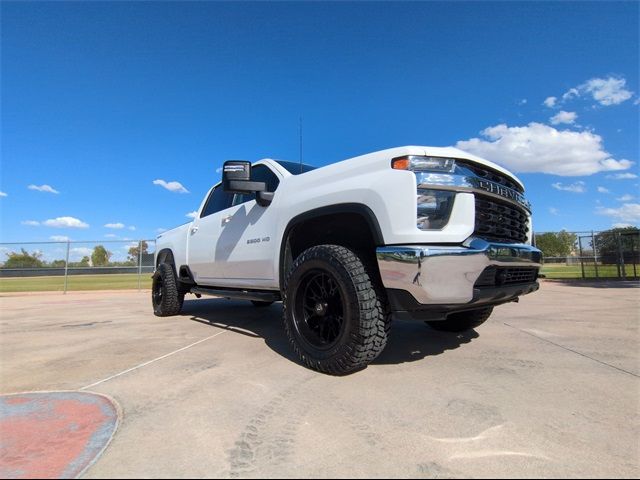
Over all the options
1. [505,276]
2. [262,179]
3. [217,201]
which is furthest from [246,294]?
[505,276]

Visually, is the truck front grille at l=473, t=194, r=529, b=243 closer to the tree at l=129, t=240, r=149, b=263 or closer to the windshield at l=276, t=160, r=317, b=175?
the windshield at l=276, t=160, r=317, b=175

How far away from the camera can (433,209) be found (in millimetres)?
2701

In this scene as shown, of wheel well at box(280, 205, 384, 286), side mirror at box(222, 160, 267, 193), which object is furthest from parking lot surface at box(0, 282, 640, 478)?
side mirror at box(222, 160, 267, 193)

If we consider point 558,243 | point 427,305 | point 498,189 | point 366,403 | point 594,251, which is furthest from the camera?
point 558,243

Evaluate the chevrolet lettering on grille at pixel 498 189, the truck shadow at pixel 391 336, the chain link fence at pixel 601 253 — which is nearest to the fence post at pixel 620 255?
the chain link fence at pixel 601 253

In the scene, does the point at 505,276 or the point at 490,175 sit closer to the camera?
the point at 505,276

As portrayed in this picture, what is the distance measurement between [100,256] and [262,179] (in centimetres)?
1662

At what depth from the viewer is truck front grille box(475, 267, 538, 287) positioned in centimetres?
275

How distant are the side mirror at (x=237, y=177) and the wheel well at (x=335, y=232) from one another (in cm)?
69

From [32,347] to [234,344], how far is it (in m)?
2.32

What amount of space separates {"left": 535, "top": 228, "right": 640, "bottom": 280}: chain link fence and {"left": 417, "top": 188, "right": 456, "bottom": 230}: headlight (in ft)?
53.3

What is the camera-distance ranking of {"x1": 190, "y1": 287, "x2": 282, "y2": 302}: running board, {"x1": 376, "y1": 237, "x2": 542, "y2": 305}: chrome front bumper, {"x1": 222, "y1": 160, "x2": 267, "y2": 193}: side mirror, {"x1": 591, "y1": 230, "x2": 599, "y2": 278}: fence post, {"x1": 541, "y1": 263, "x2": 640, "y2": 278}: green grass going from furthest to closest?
{"x1": 591, "y1": 230, "x2": 599, "y2": 278}: fence post, {"x1": 541, "y1": 263, "x2": 640, "y2": 278}: green grass, {"x1": 190, "y1": 287, "x2": 282, "y2": 302}: running board, {"x1": 222, "y1": 160, "x2": 267, "y2": 193}: side mirror, {"x1": 376, "y1": 237, "x2": 542, "y2": 305}: chrome front bumper

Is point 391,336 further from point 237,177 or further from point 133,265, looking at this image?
point 133,265

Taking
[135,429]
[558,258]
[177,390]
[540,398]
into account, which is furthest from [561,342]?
[558,258]
